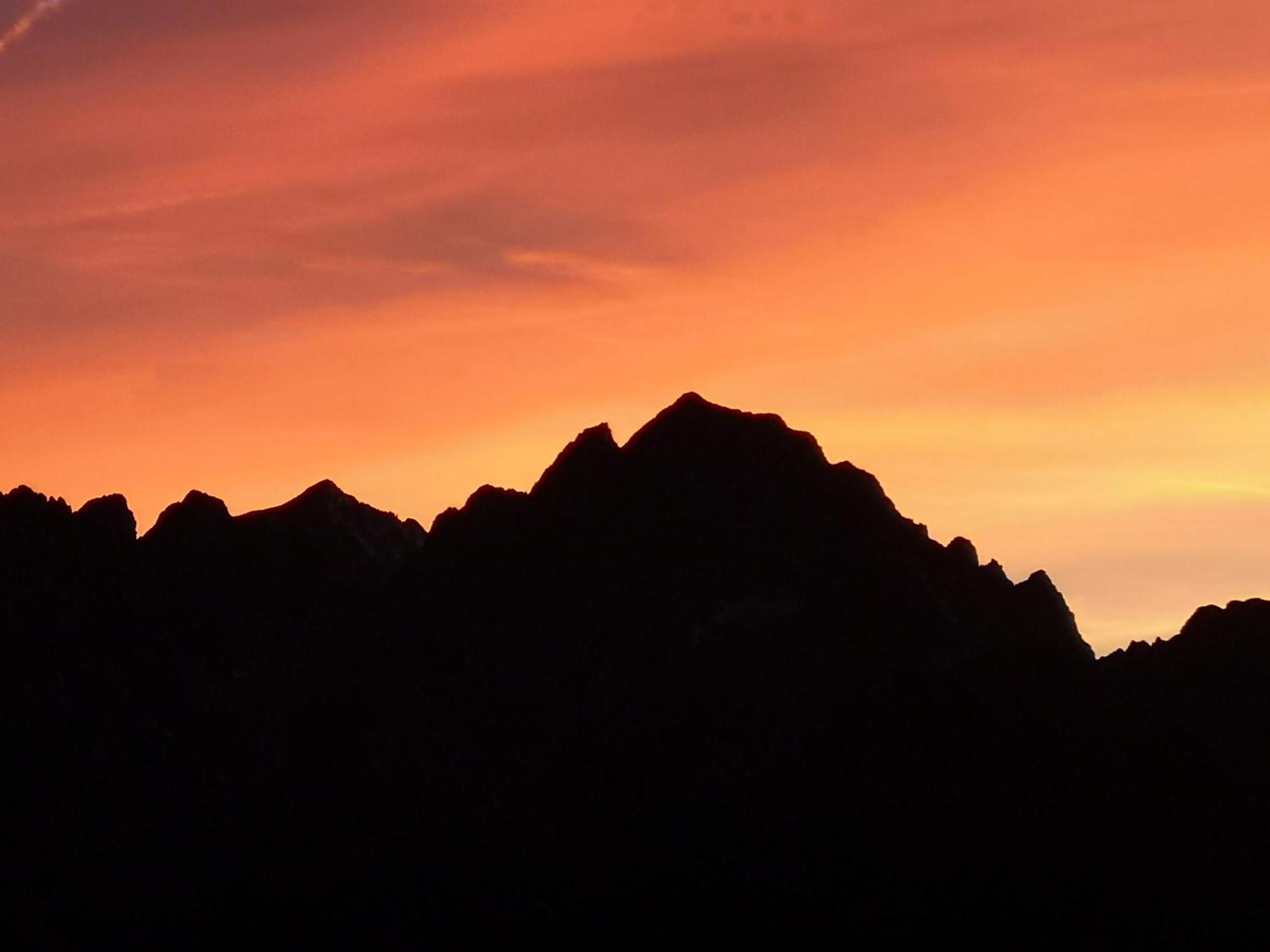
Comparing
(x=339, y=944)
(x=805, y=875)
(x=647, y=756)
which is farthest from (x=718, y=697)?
(x=339, y=944)

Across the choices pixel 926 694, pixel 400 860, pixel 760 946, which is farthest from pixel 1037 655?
pixel 400 860

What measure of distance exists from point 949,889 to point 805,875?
1062 centimetres

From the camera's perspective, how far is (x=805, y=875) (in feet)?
597

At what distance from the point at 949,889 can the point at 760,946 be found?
14686 millimetres

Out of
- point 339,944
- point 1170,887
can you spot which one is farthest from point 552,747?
point 1170,887

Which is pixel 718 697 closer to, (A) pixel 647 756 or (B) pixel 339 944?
(A) pixel 647 756

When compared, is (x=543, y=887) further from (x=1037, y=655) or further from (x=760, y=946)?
(x=1037, y=655)

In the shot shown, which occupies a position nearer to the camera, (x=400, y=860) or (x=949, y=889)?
(x=949, y=889)

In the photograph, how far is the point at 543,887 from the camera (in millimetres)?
187125

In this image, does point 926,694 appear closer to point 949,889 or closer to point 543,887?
point 949,889

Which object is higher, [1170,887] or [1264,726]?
[1264,726]

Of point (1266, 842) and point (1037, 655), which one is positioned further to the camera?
point (1037, 655)

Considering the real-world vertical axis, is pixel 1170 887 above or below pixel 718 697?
below

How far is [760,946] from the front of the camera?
17850 centimetres
